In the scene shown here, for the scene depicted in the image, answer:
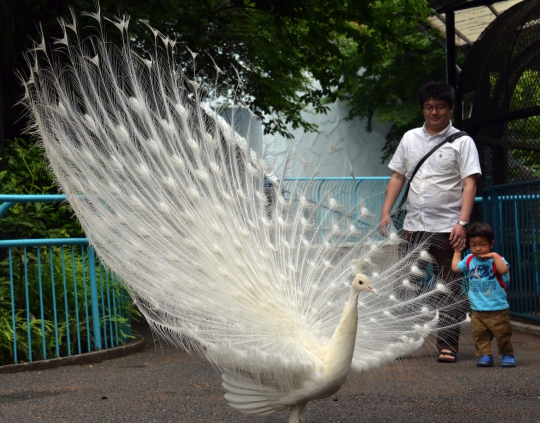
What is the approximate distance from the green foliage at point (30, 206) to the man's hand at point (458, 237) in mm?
3687

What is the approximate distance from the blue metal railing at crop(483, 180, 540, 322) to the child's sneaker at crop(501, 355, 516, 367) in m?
1.93

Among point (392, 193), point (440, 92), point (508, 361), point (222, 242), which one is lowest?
point (508, 361)

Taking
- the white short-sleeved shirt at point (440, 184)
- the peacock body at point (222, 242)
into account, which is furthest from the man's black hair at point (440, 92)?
the peacock body at point (222, 242)

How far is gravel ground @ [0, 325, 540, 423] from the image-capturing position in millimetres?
4945

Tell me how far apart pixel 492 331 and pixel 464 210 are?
1027 millimetres

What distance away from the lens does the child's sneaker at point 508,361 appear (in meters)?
6.38

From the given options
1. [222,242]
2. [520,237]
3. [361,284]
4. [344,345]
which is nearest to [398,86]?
[520,237]

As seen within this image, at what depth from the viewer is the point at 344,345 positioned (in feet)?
13.4

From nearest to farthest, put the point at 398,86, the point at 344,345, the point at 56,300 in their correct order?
the point at 344,345
the point at 56,300
the point at 398,86

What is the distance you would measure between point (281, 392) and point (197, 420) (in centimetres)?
94

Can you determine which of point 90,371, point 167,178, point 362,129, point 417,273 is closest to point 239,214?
point 167,178

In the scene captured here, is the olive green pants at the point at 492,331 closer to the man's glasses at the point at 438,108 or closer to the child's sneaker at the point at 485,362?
the child's sneaker at the point at 485,362

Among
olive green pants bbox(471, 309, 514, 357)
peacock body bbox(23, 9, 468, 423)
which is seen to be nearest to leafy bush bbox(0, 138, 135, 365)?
peacock body bbox(23, 9, 468, 423)

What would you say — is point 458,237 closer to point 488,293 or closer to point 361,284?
point 488,293
